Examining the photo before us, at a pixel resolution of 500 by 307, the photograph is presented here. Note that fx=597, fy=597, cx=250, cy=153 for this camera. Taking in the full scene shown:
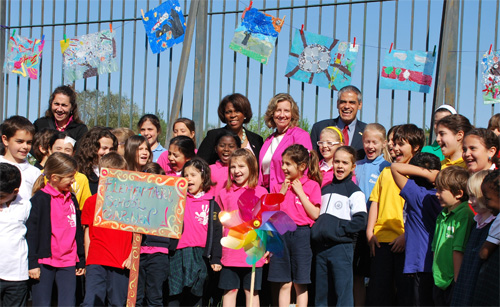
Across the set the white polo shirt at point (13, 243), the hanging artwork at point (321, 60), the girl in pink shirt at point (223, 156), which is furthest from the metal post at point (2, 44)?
the hanging artwork at point (321, 60)

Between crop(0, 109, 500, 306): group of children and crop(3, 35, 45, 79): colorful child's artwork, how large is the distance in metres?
2.73

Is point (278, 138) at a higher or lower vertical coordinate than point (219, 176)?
higher

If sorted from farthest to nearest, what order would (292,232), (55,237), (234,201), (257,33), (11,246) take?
1. (257,33)
2. (234,201)
3. (292,232)
4. (55,237)
5. (11,246)

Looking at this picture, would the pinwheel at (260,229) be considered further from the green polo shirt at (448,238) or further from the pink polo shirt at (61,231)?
the pink polo shirt at (61,231)

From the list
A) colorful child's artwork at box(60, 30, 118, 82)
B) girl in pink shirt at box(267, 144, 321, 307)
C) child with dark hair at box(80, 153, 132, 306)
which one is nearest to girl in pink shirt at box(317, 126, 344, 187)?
girl in pink shirt at box(267, 144, 321, 307)

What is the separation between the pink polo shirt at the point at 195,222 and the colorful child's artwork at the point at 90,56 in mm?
2871

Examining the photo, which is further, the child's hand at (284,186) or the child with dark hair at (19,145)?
the child with dark hair at (19,145)

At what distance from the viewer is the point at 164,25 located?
270 inches

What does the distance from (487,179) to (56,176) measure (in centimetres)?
309

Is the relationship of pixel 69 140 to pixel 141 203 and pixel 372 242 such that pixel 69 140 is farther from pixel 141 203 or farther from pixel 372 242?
pixel 372 242

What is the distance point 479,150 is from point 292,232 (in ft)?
5.07

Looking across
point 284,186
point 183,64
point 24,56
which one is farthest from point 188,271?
point 24,56

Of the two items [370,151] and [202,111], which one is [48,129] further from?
[370,151]

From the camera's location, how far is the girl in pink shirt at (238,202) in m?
4.75
